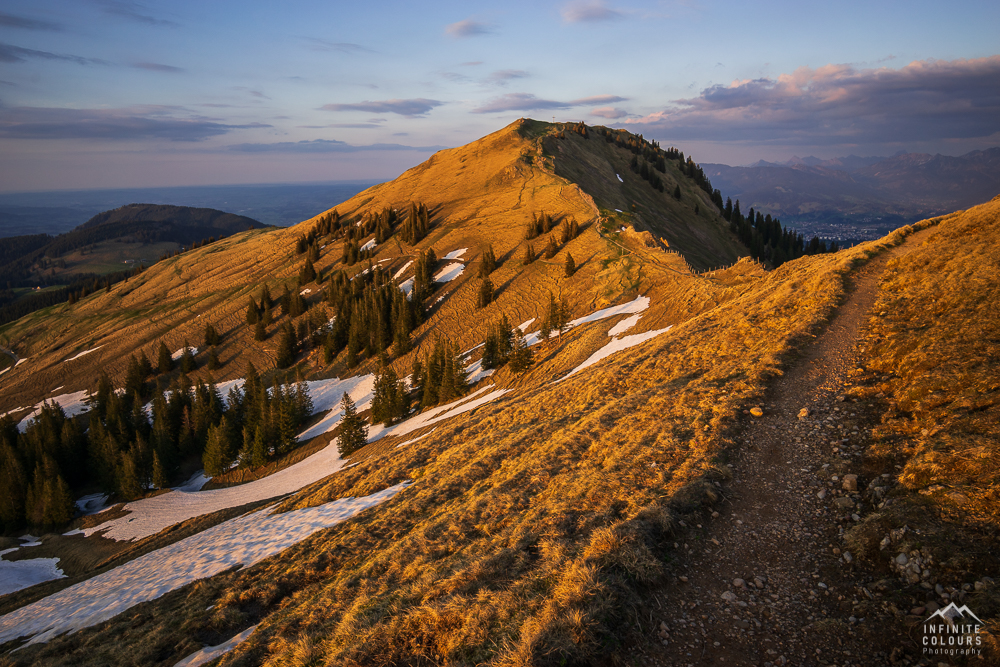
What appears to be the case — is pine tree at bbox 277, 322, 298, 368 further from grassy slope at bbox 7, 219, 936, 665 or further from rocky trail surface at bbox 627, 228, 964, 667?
rocky trail surface at bbox 627, 228, 964, 667

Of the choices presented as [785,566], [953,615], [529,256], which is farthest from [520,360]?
[953,615]

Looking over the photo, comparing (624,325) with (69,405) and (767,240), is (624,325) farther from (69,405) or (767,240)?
(767,240)

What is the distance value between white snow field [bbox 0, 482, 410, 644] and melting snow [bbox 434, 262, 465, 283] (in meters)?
51.2

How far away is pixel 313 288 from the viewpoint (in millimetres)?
86938

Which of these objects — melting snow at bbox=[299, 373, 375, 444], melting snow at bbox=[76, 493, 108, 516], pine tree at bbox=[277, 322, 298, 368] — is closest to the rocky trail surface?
melting snow at bbox=[299, 373, 375, 444]

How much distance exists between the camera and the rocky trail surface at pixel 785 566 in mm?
6254

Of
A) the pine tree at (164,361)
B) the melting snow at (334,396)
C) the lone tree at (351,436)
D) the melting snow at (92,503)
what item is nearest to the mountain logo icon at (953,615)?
the lone tree at (351,436)

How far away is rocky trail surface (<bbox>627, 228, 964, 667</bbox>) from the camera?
20.5 feet

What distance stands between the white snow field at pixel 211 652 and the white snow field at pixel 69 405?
86340mm

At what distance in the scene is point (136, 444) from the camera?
51062 mm

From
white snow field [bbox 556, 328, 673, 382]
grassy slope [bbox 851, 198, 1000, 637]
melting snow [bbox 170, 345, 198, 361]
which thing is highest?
grassy slope [bbox 851, 198, 1000, 637]

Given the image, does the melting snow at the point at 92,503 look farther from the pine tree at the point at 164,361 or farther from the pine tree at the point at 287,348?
the pine tree at the point at 164,361

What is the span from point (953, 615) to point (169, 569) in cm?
2584

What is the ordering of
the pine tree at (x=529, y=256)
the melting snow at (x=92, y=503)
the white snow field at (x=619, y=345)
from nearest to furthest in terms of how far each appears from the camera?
the white snow field at (x=619, y=345), the melting snow at (x=92, y=503), the pine tree at (x=529, y=256)
